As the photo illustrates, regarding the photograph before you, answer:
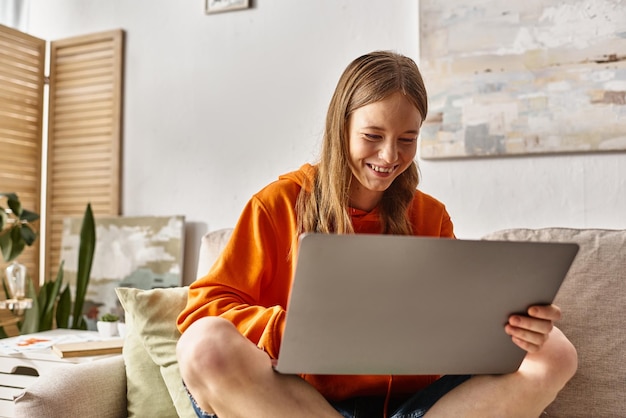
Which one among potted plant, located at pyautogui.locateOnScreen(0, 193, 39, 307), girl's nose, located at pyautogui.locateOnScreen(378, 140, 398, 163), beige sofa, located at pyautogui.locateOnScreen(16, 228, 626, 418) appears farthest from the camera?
potted plant, located at pyautogui.locateOnScreen(0, 193, 39, 307)

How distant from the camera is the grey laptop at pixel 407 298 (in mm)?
938

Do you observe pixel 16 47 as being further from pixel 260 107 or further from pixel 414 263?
pixel 414 263

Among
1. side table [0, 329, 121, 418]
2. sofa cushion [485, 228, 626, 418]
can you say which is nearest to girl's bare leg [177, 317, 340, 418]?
sofa cushion [485, 228, 626, 418]

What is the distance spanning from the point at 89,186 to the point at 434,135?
58.0 inches

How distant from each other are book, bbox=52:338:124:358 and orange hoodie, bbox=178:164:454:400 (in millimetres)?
617

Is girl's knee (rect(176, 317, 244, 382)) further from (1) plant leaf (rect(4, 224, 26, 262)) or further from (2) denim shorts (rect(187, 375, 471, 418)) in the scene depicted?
(1) plant leaf (rect(4, 224, 26, 262))

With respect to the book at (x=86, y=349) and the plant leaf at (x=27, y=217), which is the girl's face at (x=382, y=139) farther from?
the plant leaf at (x=27, y=217)

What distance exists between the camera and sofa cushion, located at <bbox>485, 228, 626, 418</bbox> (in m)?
1.54

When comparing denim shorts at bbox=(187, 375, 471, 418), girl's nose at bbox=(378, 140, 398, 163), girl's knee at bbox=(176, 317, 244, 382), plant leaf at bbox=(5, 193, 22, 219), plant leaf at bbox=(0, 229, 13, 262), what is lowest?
denim shorts at bbox=(187, 375, 471, 418)

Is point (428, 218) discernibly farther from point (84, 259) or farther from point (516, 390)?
point (84, 259)

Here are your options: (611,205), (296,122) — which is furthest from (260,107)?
(611,205)

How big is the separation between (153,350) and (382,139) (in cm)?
80

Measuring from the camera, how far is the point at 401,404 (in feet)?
4.45

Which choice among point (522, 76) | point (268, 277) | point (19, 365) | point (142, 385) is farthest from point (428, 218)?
point (19, 365)
